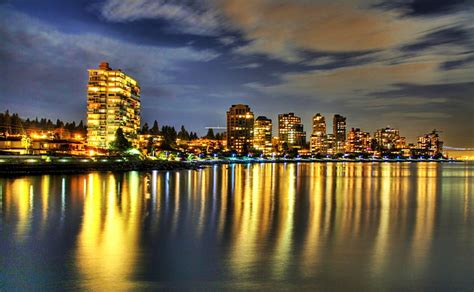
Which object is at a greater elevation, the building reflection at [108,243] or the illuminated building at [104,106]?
the illuminated building at [104,106]

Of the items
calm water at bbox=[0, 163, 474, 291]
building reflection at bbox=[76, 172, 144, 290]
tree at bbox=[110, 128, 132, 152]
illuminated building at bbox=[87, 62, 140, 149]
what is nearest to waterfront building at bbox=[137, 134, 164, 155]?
illuminated building at bbox=[87, 62, 140, 149]

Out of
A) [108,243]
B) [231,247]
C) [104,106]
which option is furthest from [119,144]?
[231,247]

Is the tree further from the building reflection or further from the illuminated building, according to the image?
the building reflection

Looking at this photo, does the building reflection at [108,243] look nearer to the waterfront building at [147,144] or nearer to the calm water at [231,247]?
the calm water at [231,247]

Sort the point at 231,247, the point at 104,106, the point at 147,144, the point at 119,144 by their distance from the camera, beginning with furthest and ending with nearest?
1. the point at 147,144
2. the point at 104,106
3. the point at 119,144
4. the point at 231,247

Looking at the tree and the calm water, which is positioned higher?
the tree

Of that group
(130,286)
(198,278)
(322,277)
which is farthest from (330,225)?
(130,286)

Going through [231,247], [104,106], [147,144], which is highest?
[104,106]

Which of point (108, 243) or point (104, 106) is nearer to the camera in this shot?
point (108, 243)

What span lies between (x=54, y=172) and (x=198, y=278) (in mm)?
63624

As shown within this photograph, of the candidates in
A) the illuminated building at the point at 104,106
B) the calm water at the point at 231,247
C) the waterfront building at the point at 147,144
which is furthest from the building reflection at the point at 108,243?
the waterfront building at the point at 147,144

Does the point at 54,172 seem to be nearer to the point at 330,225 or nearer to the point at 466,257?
the point at 330,225

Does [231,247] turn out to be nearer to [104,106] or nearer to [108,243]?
[108,243]

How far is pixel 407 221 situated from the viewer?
85.9 ft
